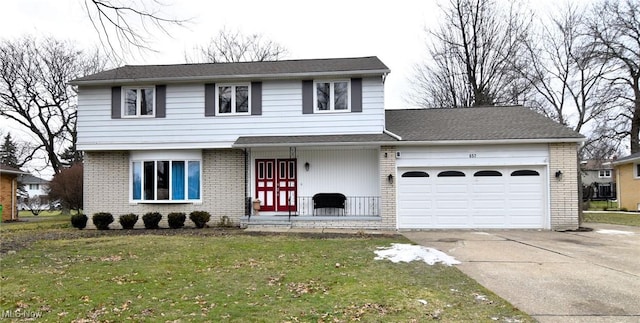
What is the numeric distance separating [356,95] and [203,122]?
5.60 meters

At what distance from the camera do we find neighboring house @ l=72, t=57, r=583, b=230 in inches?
517

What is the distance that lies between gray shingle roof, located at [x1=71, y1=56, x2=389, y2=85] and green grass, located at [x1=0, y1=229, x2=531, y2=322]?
6825 millimetres

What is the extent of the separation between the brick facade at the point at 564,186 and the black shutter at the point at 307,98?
8175mm

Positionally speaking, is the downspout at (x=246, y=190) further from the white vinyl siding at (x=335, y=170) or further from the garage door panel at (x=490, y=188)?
the garage door panel at (x=490, y=188)

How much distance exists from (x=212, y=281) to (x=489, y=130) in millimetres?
11081

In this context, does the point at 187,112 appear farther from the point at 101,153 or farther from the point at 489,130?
the point at 489,130

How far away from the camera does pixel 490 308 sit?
468 cm

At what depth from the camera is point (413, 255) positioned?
8.13 meters

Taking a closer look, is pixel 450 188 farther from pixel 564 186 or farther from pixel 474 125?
pixel 564 186

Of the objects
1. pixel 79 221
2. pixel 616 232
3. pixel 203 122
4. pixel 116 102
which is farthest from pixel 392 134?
pixel 79 221

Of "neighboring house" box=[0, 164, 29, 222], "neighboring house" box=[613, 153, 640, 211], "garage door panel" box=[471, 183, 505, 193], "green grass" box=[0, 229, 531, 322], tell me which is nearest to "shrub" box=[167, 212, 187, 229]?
"green grass" box=[0, 229, 531, 322]

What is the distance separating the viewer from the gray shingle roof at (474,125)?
13.0 m

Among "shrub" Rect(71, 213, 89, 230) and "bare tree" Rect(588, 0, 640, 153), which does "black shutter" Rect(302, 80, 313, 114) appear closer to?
"shrub" Rect(71, 213, 89, 230)

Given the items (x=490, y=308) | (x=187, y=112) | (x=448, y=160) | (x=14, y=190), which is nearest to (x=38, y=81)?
(x=14, y=190)
